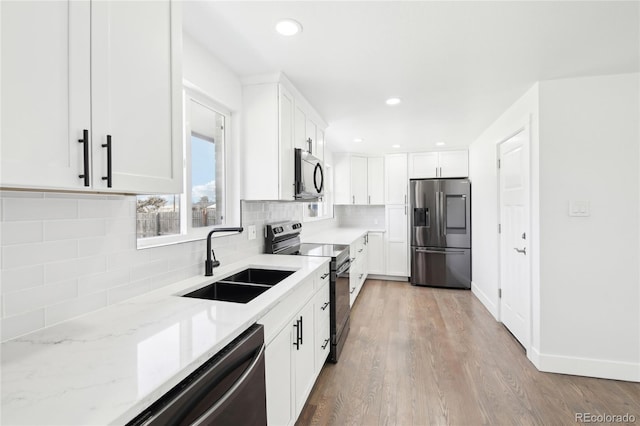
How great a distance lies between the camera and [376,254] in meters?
5.35

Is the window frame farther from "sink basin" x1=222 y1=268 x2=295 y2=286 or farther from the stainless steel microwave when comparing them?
the stainless steel microwave

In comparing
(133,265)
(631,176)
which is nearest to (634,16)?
(631,176)

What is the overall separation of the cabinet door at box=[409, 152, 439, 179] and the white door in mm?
1727

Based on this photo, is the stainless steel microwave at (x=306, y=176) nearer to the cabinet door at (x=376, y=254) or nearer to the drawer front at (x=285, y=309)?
the drawer front at (x=285, y=309)

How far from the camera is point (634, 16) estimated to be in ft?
5.12

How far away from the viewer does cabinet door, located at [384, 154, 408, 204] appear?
17.1 feet

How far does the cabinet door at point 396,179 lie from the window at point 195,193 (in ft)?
11.8

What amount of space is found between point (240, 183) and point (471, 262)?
3884 mm

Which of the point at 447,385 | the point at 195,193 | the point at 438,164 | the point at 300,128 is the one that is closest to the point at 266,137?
the point at 300,128

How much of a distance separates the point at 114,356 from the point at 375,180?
16.3ft

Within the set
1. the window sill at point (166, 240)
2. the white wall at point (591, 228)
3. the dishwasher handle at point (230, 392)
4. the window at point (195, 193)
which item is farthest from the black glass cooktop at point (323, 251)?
the white wall at point (591, 228)

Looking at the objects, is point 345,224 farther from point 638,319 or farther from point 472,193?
point 638,319

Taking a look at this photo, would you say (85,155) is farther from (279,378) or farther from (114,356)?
(279,378)

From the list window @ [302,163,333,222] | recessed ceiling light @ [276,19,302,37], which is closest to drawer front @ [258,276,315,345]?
recessed ceiling light @ [276,19,302,37]
